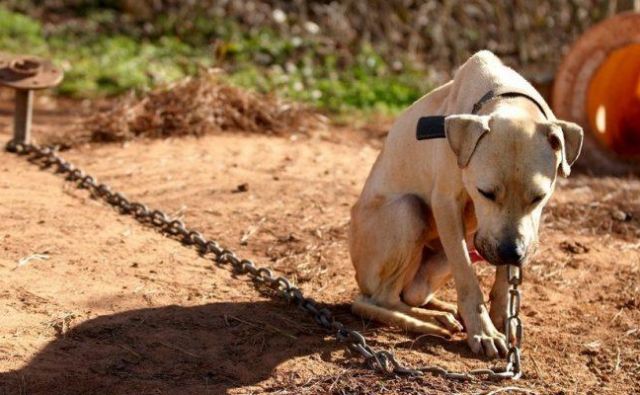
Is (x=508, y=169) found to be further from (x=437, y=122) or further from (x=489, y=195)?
(x=437, y=122)

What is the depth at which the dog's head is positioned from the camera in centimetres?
520

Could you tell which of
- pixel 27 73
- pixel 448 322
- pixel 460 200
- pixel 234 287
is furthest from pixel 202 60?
pixel 460 200

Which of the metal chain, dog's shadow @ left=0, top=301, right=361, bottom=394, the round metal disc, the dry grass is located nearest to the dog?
the metal chain

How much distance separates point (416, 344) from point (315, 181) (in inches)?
117

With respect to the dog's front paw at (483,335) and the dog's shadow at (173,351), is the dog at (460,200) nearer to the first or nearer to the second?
the dog's front paw at (483,335)

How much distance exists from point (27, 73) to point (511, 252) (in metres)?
4.70

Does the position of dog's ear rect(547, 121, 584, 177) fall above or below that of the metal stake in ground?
above

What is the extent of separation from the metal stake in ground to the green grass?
2637 millimetres

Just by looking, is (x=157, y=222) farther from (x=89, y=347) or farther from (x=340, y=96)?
(x=340, y=96)

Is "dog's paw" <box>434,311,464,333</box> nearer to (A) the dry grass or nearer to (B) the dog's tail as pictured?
(B) the dog's tail

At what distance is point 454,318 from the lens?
614 centimetres

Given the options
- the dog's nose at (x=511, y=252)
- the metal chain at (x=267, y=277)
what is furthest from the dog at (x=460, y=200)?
the metal chain at (x=267, y=277)

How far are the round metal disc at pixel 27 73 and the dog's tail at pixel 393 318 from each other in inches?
139

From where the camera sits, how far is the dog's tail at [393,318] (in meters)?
5.90
